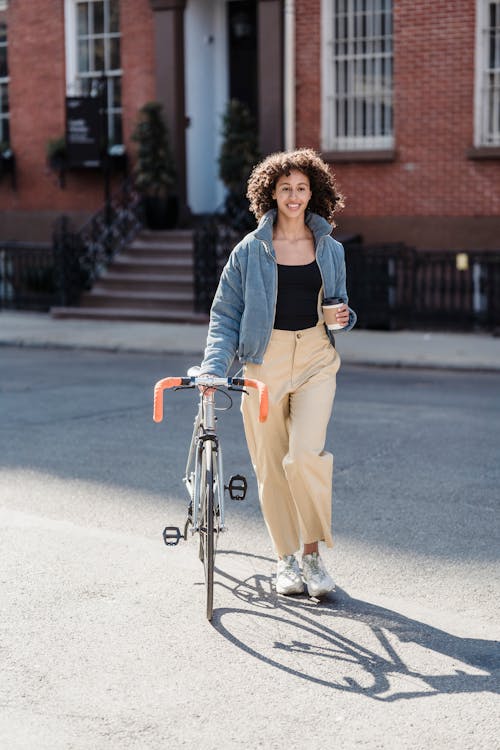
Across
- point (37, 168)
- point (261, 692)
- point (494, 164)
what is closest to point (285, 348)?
point (261, 692)

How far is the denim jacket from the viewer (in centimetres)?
555

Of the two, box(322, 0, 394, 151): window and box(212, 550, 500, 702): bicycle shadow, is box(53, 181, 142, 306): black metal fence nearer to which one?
box(322, 0, 394, 151): window

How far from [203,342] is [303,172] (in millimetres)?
9888

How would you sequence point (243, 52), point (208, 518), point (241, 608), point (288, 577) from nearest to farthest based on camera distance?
1. point (208, 518)
2. point (241, 608)
3. point (288, 577)
4. point (243, 52)

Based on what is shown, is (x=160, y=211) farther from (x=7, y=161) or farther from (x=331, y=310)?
(x=331, y=310)

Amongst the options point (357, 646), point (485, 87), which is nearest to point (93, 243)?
point (485, 87)

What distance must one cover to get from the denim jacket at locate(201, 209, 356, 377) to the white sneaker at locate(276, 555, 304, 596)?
0.96 metres

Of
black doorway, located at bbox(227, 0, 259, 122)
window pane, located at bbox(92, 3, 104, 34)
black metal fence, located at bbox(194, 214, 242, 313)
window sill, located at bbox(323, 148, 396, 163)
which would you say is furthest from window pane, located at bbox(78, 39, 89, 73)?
window sill, located at bbox(323, 148, 396, 163)

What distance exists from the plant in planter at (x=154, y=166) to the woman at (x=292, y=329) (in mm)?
13878

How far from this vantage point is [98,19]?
20875 millimetres

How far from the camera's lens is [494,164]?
1755 cm

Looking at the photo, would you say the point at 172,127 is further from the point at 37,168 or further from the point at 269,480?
the point at 269,480

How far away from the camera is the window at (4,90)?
22047 mm

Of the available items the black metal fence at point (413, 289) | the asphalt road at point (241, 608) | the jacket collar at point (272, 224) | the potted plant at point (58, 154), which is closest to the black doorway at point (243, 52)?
the potted plant at point (58, 154)
